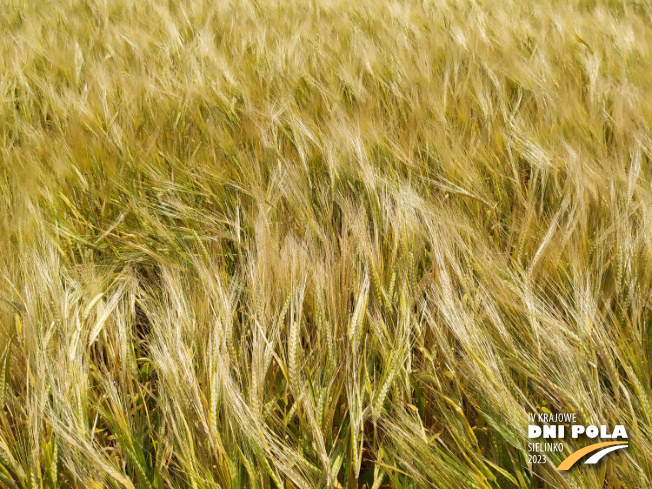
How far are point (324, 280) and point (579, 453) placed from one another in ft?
0.95

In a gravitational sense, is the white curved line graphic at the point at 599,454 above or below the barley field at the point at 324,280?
below

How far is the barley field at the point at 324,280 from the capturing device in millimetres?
450

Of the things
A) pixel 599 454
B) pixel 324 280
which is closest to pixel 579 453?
pixel 599 454

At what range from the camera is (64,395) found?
0.46 m

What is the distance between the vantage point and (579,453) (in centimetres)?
42

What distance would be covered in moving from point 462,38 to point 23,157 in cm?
129

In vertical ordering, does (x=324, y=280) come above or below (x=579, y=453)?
above

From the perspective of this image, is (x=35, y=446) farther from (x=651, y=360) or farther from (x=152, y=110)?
(x=152, y=110)

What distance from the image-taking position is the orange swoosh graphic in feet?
1.36

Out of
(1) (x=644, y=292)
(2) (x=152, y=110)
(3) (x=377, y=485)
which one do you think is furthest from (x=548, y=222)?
(2) (x=152, y=110)

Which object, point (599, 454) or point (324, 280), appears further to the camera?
point (324, 280)

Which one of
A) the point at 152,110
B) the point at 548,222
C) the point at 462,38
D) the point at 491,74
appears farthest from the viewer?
the point at 462,38

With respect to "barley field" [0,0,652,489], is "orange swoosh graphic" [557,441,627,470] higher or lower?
lower

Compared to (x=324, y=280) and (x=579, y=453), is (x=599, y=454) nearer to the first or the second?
(x=579, y=453)
